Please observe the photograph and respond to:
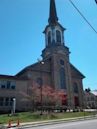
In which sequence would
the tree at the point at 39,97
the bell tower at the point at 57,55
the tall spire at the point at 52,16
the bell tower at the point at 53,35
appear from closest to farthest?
the tree at the point at 39,97, the bell tower at the point at 57,55, the bell tower at the point at 53,35, the tall spire at the point at 52,16

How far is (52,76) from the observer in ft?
161

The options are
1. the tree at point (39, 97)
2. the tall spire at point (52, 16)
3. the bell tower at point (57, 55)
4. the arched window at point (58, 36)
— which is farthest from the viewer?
the tall spire at point (52, 16)

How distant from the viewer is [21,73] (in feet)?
162

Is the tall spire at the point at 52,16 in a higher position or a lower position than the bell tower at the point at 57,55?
higher

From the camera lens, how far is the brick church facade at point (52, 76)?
40562mm

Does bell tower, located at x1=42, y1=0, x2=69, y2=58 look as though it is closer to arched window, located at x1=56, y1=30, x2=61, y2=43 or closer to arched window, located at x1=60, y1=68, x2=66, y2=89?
arched window, located at x1=56, y1=30, x2=61, y2=43

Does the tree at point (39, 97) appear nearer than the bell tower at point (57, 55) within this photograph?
Yes

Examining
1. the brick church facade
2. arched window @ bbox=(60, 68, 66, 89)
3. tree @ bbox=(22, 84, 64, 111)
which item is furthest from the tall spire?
tree @ bbox=(22, 84, 64, 111)

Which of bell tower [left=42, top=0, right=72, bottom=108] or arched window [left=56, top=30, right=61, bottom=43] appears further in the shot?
arched window [left=56, top=30, right=61, bottom=43]

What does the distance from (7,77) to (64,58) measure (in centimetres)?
1751

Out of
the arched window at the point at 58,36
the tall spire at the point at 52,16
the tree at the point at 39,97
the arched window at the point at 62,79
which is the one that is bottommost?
the tree at the point at 39,97

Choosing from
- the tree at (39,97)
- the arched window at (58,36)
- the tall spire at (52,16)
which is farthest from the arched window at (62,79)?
the tall spire at (52,16)

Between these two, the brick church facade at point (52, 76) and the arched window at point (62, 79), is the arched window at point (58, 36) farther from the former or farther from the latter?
the arched window at point (62, 79)

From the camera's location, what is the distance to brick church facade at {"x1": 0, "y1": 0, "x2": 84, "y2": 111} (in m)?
40.6
